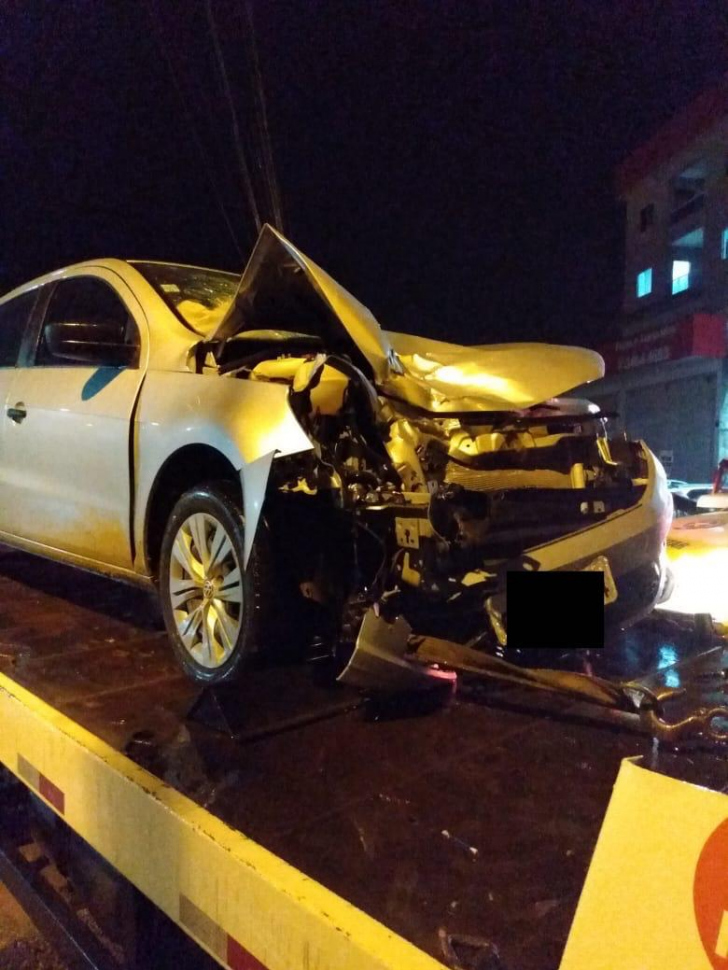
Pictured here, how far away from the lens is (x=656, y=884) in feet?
3.66

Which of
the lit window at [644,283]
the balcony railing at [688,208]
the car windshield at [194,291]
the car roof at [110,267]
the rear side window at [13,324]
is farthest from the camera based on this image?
the lit window at [644,283]

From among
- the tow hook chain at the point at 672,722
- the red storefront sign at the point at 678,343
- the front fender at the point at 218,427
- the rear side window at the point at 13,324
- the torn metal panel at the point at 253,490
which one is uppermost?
the red storefront sign at the point at 678,343

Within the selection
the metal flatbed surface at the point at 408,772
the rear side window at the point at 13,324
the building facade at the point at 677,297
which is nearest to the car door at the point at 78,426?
the rear side window at the point at 13,324

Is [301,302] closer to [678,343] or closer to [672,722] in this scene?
[672,722]

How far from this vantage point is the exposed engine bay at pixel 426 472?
2754 mm

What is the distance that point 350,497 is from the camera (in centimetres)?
271

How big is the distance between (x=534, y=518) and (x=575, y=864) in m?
1.33

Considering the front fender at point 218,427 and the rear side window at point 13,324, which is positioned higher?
the rear side window at point 13,324

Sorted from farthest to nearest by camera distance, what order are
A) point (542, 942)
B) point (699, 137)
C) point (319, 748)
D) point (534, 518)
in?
point (699, 137)
point (534, 518)
point (319, 748)
point (542, 942)

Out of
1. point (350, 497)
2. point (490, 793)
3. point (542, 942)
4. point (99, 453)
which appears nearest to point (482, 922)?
point (542, 942)

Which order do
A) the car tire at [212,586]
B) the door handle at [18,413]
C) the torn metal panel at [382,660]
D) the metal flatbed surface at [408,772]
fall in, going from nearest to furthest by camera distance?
the metal flatbed surface at [408,772], the torn metal panel at [382,660], the car tire at [212,586], the door handle at [18,413]

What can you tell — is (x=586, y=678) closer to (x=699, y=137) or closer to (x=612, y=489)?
(x=612, y=489)

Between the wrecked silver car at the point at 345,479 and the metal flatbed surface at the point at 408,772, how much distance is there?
0.71ft

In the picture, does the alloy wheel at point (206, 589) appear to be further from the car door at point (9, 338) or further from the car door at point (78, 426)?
the car door at point (9, 338)
